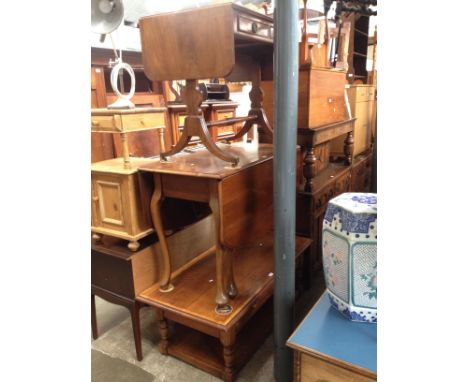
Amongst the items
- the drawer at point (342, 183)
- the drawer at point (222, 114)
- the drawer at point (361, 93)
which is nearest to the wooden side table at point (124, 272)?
the drawer at point (342, 183)

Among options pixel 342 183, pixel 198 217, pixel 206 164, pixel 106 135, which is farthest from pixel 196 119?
pixel 106 135

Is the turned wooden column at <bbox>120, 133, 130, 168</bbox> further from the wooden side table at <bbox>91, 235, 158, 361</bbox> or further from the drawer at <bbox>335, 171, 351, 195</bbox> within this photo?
the drawer at <bbox>335, 171, 351, 195</bbox>

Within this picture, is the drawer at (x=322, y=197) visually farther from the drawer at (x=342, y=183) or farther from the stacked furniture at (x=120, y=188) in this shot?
the stacked furniture at (x=120, y=188)

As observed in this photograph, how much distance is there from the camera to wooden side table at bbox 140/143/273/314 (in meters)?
1.44

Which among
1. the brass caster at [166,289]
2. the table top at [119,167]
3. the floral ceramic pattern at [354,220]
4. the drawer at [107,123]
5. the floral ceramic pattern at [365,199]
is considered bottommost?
the brass caster at [166,289]

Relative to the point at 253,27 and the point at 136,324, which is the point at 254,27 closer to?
the point at 253,27

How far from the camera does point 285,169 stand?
4.35ft

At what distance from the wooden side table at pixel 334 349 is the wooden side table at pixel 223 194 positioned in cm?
46

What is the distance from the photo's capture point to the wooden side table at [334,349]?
1075 millimetres

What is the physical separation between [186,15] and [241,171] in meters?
0.66

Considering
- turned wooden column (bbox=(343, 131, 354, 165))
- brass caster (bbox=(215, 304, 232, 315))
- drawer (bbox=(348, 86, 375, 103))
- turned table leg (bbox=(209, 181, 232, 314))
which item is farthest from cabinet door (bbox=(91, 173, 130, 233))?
drawer (bbox=(348, 86, 375, 103))

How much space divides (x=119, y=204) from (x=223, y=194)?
56cm
